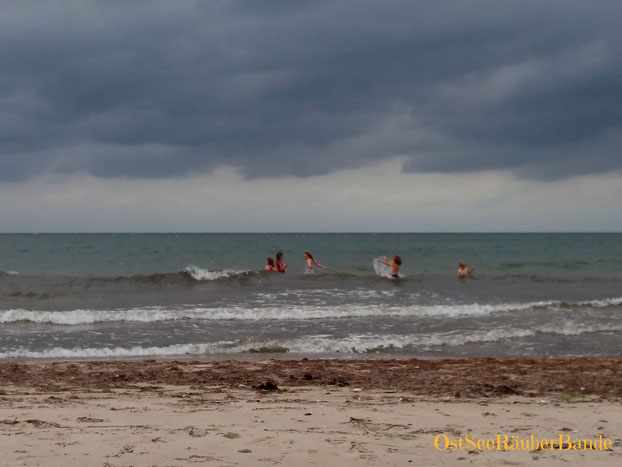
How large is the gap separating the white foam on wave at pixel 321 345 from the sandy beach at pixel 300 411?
1.89 meters

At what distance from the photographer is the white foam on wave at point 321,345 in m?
11.7

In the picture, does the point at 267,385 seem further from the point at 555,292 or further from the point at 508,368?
the point at 555,292

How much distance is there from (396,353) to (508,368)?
2994 millimetres

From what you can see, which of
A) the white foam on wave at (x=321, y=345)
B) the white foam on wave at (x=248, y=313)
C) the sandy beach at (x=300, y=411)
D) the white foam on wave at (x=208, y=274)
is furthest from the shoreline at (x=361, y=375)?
the white foam on wave at (x=208, y=274)

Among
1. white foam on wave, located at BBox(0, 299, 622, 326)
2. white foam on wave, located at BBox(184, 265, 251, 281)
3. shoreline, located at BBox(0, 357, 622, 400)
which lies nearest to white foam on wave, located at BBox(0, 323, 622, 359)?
shoreline, located at BBox(0, 357, 622, 400)

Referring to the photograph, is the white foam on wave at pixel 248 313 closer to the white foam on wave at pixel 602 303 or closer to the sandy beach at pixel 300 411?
the white foam on wave at pixel 602 303

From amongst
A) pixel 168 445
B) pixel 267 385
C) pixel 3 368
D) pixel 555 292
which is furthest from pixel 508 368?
pixel 555 292

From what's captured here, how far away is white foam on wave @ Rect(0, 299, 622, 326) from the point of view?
1597 cm

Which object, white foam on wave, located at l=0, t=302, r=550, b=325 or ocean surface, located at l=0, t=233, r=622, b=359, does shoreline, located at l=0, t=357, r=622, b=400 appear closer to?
ocean surface, located at l=0, t=233, r=622, b=359

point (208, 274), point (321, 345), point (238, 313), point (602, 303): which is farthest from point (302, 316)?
point (208, 274)

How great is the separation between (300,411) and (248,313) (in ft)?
34.5

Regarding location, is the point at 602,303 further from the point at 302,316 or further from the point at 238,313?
the point at 238,313

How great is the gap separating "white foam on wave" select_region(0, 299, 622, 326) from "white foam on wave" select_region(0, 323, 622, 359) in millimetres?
3057

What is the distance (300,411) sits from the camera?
20.9ft
